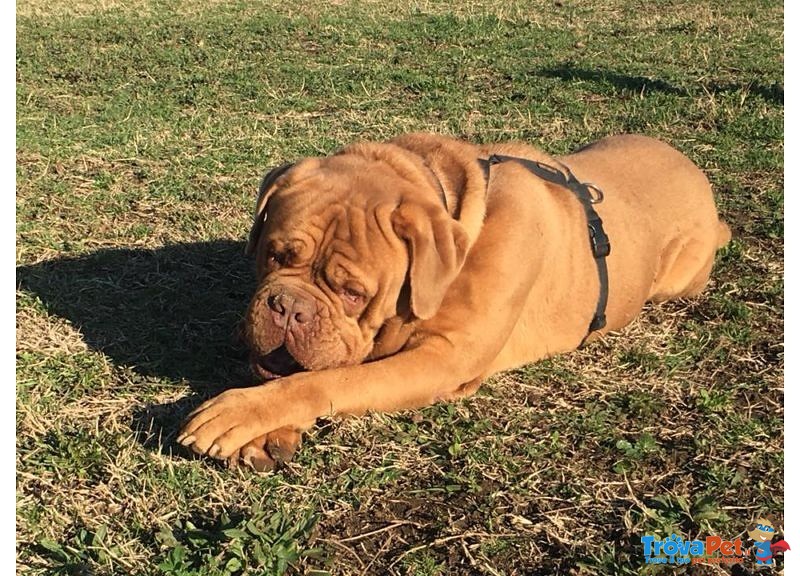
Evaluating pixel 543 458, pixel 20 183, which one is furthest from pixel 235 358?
pixel 20 183

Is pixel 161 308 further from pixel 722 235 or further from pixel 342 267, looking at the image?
pixel 722 235

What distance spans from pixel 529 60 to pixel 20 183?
22.0 ft

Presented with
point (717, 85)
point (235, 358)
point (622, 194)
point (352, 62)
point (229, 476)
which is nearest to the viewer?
point (229, 476)

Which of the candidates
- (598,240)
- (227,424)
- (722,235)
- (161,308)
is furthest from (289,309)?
(722,235)

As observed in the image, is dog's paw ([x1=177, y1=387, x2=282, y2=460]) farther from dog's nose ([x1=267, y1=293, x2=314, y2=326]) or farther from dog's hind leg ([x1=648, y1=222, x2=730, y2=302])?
dog's hind leg ([x1=648, y1=222, x2=730, y2=302])

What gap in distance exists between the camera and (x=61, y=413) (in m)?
3.93

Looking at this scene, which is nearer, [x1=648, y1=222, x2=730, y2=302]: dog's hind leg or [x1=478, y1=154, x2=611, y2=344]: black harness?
[x1=478, y1=154, x2=611, y2=344]: black harness

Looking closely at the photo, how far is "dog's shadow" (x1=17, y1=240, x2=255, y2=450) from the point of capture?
427cm

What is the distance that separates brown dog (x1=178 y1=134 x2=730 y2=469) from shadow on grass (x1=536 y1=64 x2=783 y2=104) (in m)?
5.27

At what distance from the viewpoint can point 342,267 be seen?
3.79 metres

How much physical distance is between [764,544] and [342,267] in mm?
1947

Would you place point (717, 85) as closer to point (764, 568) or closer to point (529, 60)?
point (529, 60)

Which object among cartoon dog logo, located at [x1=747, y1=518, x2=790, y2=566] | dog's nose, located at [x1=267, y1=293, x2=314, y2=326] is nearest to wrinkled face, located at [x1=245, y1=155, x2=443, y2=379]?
dog's nose, located at [x1=267, y1=293, x2=314, y2=326]

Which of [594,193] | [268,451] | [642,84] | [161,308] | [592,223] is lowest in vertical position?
[161,308]
